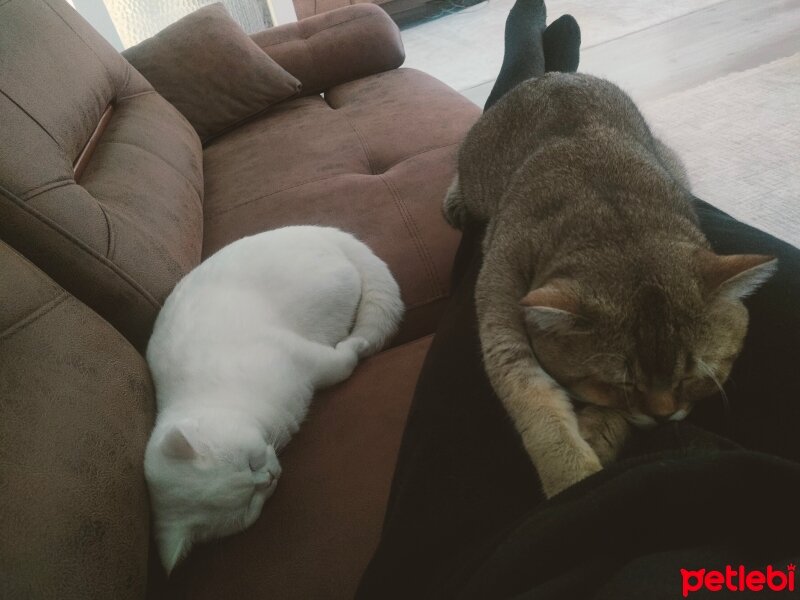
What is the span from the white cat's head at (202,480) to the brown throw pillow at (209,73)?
1358mm

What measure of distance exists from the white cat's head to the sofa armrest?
5.32 feet

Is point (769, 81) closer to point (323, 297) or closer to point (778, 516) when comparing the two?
point (323, 297)

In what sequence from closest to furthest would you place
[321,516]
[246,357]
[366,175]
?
[321,516] → [246,357] → [366,175]

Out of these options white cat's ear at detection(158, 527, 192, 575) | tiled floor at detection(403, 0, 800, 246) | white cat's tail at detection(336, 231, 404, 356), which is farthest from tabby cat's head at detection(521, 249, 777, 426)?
tiled floor at detection(403, 0, 800, 246)

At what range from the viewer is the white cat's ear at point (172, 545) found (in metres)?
0.77

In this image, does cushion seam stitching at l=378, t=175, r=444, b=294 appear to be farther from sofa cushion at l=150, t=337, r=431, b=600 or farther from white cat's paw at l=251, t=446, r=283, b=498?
white cat's paw at l=251, t=446, r=283, b=498

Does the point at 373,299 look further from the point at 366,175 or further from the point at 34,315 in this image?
the point at 34,315

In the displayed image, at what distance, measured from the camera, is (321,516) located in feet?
2.57

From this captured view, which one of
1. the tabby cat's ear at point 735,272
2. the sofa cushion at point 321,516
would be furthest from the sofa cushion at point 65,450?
the tabby cat's ear at point 735,272

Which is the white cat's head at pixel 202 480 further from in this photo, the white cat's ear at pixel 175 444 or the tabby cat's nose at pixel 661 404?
the tabby cat's nose at pixel 661 404

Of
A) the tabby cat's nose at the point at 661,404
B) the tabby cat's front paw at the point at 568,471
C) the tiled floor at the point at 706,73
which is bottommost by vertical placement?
the tiled floor at the point at 706,73

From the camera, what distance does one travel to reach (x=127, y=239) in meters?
1.07

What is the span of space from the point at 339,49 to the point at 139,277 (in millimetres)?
1422

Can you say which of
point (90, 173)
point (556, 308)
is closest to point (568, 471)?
point (556, 308)
